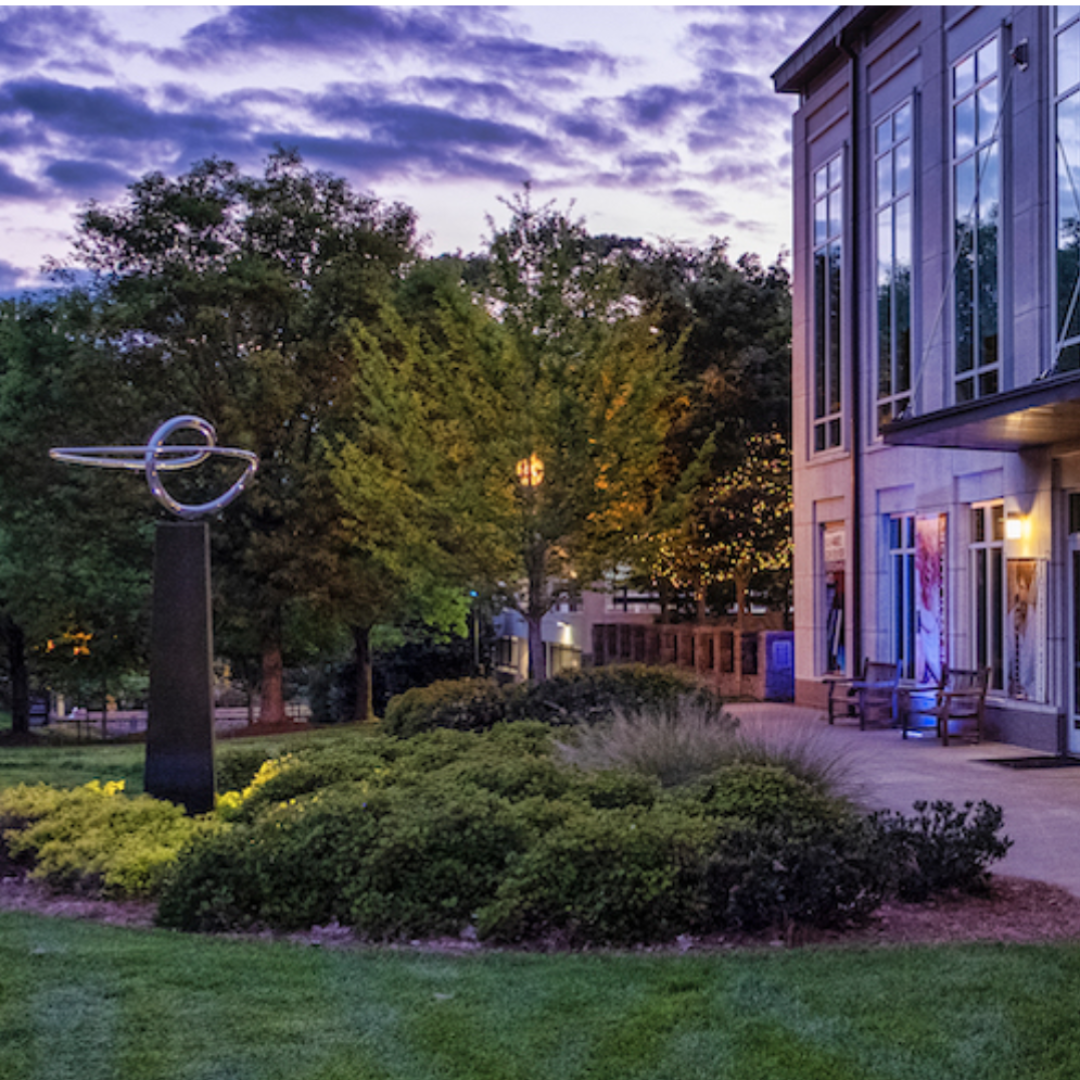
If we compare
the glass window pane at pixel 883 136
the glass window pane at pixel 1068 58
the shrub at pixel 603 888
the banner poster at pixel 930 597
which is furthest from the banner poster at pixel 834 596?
the shrub at pixel 603 888

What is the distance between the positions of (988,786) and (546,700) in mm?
5084

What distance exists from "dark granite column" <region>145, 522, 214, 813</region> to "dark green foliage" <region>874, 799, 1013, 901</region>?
17.9 ft

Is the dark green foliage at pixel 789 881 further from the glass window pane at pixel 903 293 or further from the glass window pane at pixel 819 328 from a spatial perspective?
the glass window pane at pixel 819 328

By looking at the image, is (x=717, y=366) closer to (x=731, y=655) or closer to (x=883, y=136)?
(x=731, y=655)

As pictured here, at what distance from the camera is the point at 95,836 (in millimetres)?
8578

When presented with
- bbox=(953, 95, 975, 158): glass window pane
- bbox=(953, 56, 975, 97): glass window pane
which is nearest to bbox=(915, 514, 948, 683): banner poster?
bbox=(953, 95, 975, 158): glass window pane

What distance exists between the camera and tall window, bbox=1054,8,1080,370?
48.1 feet

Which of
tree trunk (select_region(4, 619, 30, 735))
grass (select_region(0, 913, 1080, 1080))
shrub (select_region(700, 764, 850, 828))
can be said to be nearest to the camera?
grass (select_region(0, 913, 1080, 1080))

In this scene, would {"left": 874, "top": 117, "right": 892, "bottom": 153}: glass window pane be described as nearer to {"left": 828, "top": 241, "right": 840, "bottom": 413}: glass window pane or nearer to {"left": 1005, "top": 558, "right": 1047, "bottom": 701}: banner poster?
{"left": 828, "top": 241, "right": 840, "bottom": 413}: glass window pane

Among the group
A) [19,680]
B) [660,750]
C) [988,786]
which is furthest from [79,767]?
[19,680]

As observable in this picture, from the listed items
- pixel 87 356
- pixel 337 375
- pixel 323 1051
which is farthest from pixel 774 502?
pixel 323 1051

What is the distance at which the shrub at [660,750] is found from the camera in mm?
9336

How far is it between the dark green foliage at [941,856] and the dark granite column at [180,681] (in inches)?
215

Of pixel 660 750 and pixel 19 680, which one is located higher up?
pixel 660 750
